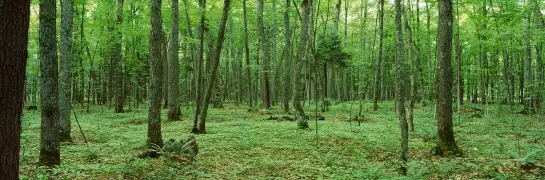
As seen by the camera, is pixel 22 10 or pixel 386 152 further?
pixel 386 152

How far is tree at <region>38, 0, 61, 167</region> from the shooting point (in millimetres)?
6172

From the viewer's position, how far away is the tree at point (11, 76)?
2607mm

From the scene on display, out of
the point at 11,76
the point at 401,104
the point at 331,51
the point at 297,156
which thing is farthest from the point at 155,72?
the point at 331,51

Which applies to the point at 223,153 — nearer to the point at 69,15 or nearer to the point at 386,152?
the point at 386,152

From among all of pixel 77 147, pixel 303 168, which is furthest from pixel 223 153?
pixel 77 147

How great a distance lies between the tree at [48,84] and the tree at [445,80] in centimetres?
892

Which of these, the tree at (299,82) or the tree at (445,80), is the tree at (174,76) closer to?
the tree at (299,82)

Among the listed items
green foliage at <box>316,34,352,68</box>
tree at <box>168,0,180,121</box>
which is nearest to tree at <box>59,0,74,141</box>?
tree at <box>168,0,180,121</box>

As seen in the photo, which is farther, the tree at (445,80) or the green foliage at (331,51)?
the green foliage at (331,51)

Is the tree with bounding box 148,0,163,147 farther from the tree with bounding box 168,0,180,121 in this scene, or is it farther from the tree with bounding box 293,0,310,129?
the tree with bounding box 168,0,180,121

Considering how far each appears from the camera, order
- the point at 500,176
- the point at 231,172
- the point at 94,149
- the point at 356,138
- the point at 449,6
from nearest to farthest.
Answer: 1. the point at 500,176
2. the point at 231,172
3. the point at 449,6
4. the point at 94,149
5. the point at 356,138

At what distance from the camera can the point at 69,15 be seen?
9008 mm

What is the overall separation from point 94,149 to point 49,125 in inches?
111

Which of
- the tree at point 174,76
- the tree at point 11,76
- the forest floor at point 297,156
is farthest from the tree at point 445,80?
the tree at point 174,76
